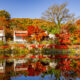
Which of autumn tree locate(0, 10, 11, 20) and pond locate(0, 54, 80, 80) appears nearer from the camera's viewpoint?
pond locate(0, 54, 80, 80)

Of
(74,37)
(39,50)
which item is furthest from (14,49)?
(74,37)

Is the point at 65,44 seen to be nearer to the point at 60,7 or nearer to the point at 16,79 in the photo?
the point at 60,7

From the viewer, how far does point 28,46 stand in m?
27.4

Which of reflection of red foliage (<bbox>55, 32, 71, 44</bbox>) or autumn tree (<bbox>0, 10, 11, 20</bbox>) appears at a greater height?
autumn tree (<bbox>0, 10, 11, 20</bbox>)

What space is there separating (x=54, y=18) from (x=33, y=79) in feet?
98.6

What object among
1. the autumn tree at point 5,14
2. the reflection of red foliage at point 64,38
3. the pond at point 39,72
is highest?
the autumn tree at point 5,14

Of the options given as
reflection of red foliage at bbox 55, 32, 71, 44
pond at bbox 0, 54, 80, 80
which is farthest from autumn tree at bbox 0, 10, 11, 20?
pond at bbox 0, 54, 80, 80

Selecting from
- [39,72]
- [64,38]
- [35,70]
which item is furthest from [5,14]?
[39,72]

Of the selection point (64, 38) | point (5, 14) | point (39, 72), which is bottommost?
point (39, 72)

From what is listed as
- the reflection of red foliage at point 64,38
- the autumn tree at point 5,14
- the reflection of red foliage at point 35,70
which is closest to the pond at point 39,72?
the reflection of red foliage at point 35,70

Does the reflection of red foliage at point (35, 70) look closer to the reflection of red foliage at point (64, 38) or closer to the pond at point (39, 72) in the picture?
the pond at point (39, 72)

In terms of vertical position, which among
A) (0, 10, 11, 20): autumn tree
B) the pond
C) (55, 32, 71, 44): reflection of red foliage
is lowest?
the pond

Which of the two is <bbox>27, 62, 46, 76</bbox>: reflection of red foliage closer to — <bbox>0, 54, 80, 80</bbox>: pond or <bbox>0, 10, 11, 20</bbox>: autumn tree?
<bbox>0, 54, 80, 80</bbox>: pond

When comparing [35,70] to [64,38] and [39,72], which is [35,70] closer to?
[39,72]
